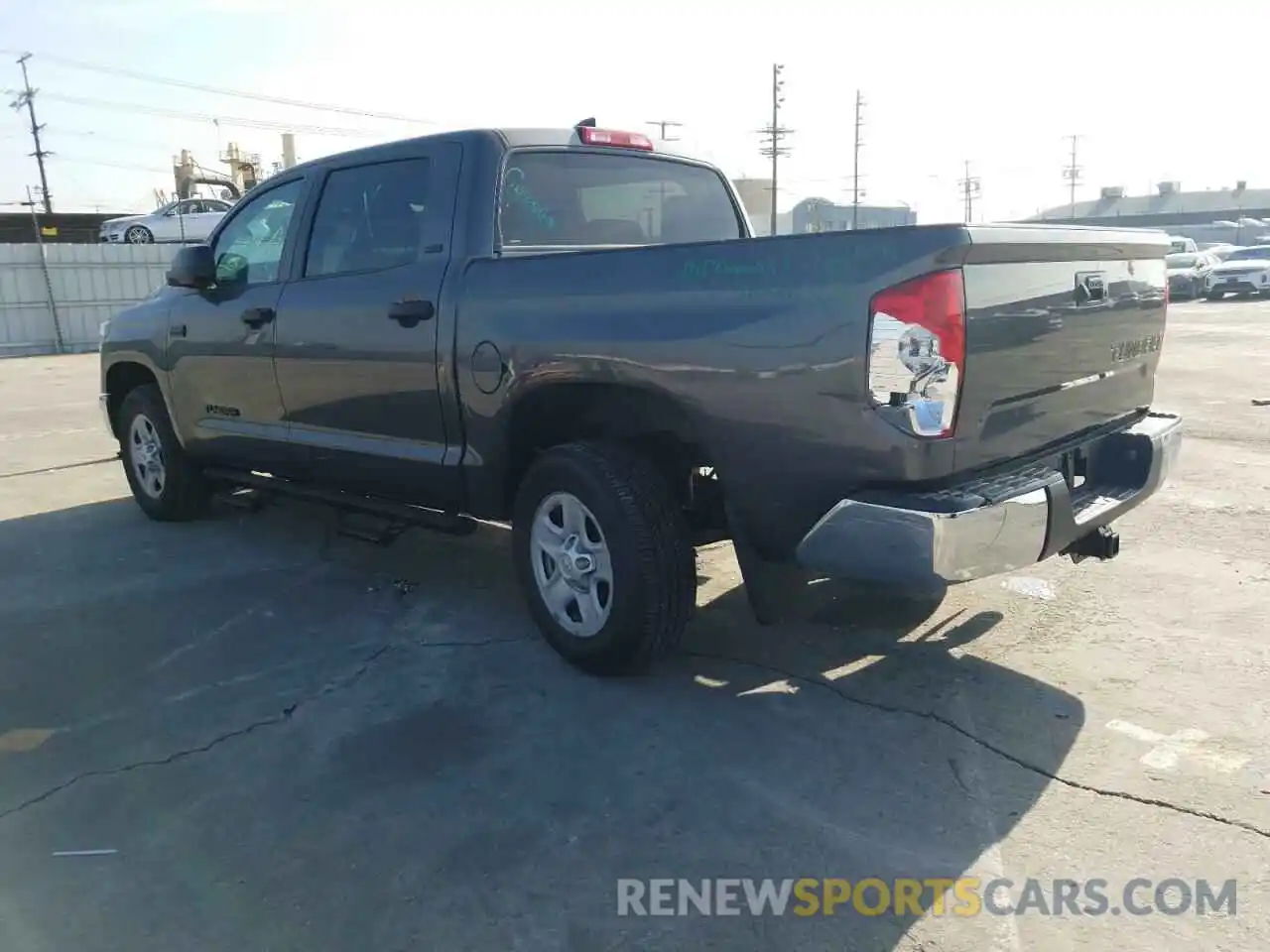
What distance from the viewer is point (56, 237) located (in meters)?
30.5

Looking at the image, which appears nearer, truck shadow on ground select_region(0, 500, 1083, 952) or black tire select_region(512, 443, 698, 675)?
truck shadow on ground select_region(0, 500, 1083, 952)

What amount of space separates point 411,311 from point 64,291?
68.6 feet

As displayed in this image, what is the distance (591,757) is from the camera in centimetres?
318

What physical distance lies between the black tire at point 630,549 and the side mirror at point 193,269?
8.15 ft

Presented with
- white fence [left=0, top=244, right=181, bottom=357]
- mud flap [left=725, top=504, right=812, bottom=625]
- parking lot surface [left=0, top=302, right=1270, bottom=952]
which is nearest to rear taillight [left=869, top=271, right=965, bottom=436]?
mud flap [left=725, top=504, right=812, bottom=625]

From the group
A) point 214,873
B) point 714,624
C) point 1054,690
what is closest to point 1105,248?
point 1054,690

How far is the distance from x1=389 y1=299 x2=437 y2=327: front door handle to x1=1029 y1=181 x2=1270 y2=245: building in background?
82.0 metres

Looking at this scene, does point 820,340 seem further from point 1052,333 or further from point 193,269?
point 193,269

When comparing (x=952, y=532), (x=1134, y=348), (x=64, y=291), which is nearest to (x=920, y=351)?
(x=952, y=532)

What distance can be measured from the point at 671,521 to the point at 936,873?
1.43m

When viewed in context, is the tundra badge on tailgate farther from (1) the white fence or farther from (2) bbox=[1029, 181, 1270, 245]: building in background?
(2) bbox=[1029, 181, 1270, 245]: building in background

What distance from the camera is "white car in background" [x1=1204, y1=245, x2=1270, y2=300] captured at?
27938 mm

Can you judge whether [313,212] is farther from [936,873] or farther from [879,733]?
[936,873]

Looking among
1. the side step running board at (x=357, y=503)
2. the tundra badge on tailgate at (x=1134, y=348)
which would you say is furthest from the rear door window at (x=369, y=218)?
the tundra badge on tailgate at (x=1134, y=348)
